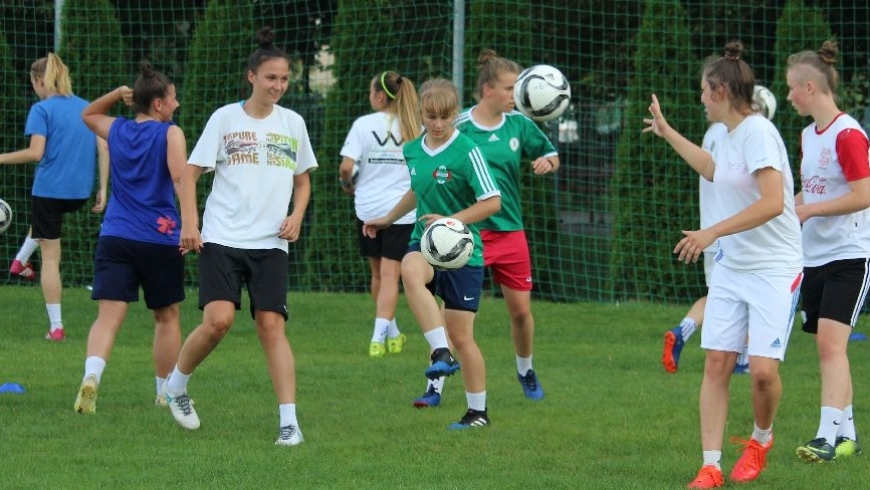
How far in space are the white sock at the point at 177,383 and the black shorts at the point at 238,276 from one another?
0.45 m

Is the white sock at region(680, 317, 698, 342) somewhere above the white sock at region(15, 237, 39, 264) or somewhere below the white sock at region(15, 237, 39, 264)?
below

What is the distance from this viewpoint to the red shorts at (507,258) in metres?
7.59

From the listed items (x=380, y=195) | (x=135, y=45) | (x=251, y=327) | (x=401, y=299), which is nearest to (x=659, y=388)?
(x=380, y=195)

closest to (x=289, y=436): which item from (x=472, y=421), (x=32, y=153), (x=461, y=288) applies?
(x=472, y=421)

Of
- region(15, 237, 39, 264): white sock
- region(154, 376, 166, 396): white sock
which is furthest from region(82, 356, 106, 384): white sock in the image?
region(15, 237, 39, 264): white sock

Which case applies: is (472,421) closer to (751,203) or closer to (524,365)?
(524,365)

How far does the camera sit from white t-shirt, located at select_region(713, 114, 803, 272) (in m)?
5.27

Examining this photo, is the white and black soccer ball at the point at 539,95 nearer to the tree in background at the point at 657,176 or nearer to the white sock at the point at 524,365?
the white sock at the point at 524,365

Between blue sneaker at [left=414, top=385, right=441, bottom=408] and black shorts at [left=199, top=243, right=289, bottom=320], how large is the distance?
135 centimetres

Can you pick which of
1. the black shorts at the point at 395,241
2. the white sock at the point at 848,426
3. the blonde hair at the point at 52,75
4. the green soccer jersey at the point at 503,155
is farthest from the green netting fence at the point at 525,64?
the white sock at the point at 848,426

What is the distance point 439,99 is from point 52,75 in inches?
177

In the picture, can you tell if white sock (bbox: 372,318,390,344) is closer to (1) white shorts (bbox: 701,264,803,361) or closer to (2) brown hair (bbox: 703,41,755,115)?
(1) white shorts (bbox: 701,264,803,361)

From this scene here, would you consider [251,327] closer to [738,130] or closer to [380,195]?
[380,195]

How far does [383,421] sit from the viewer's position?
6.95 metres
